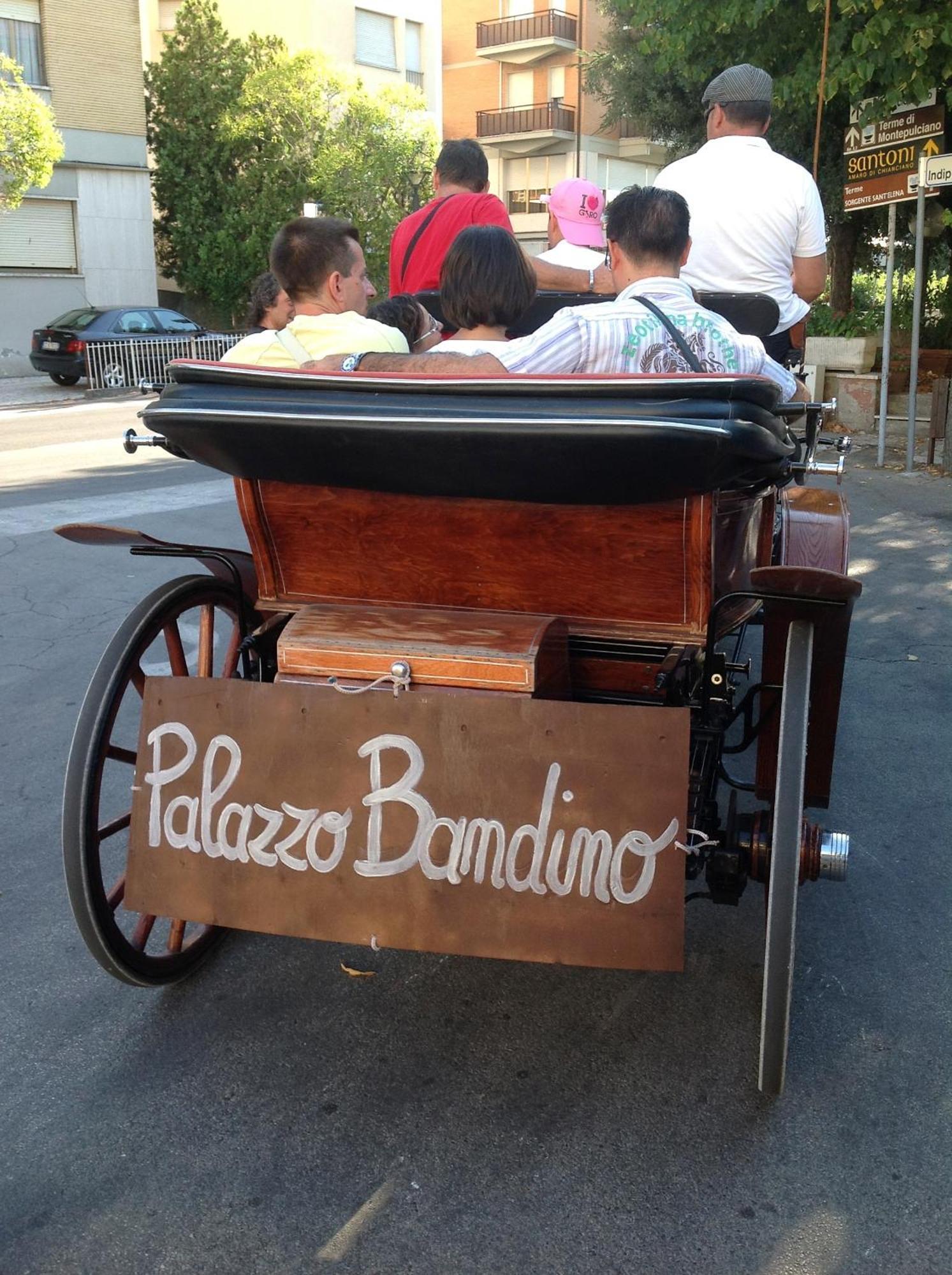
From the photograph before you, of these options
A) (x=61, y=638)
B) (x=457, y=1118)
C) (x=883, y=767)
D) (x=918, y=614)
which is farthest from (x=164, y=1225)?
(x=918, y=614)

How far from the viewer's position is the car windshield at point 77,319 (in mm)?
21156

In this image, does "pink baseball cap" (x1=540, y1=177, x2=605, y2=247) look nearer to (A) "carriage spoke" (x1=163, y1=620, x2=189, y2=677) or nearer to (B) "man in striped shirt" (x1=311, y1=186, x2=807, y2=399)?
(B) "man in striped shirt" (x1=311, y1=186, x2=807, y2=399)

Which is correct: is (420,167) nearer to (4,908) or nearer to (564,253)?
(564,253)

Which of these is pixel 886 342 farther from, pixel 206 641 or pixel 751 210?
pixel 206 641

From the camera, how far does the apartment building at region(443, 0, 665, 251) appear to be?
4156 cm

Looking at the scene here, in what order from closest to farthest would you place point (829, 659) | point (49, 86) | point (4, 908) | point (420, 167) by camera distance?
point (829, 659) < point (4, 908) < point (49, 86) < point (420, 167)

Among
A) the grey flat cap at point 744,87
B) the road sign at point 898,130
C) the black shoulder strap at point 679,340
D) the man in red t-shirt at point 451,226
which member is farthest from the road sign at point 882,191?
the black shoulder strap at point 679,340

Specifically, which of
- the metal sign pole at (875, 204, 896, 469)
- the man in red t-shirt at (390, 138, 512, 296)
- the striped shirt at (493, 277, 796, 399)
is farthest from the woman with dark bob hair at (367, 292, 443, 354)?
the metal sign pole at (875, 204, 896, 469)

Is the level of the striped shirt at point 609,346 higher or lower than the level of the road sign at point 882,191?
lower

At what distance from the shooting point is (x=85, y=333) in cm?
2067

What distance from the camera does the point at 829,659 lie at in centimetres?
275

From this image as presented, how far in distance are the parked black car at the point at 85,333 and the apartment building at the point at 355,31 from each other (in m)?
12.2

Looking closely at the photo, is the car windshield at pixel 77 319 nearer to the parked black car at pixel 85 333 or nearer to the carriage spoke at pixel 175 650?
the parked black car at pixel 85 333

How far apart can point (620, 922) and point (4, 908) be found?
1930 millimetres
